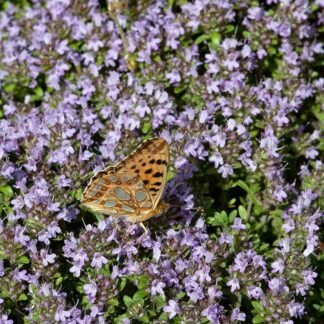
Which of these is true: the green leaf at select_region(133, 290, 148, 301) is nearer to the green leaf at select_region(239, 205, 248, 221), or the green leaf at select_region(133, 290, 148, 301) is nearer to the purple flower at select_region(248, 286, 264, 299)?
the purple flower at select_region(248, 286, 264, 299)

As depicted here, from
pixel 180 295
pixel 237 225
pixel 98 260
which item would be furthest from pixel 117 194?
pixel 237 225

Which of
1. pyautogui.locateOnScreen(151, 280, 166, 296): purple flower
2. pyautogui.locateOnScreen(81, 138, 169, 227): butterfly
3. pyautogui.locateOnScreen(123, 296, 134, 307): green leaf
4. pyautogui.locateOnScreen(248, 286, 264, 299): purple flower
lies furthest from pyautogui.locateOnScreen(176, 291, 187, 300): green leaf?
pyautogui.locateOnScreen(81, 138, 169, 227): butterfly

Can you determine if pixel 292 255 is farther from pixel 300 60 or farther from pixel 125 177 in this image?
pixel 300 60

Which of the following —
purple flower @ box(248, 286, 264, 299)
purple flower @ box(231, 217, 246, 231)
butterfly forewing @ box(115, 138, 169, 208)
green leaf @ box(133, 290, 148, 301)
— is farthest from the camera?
purple flower @ box(231, 217, 246, 231)

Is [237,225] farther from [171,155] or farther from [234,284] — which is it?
[171,155]

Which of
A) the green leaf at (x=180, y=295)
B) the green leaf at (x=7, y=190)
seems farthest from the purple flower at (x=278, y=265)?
the green leaf at (x=7, y=190)

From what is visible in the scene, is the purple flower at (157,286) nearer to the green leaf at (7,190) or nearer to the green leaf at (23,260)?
the green leaf at (23,260)
